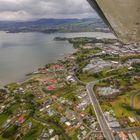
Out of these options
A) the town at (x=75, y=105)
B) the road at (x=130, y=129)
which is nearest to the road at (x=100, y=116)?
the town at (x=75, y=105)


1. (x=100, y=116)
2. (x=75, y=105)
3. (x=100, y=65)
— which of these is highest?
(x=100, y=116)

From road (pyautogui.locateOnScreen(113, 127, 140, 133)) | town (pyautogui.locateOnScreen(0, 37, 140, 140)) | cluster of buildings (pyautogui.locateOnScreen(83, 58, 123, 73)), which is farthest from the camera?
cluster of buildings (pyautogui.locateOnScreen(83, 58, 123, 73))

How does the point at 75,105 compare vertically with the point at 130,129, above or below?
below

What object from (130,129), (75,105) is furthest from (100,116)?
(75,105)

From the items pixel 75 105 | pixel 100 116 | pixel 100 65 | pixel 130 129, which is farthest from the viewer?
pixel 100 65

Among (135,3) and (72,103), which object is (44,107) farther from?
(135,3)

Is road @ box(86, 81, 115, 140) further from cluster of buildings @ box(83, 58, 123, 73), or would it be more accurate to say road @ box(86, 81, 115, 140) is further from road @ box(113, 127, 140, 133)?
cluster of buildings @ box(83, 58, 123, 73)

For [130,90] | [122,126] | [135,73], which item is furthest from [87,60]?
[122,126]

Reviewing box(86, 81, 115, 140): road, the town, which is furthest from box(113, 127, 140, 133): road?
box(86, 81, 115, 140): road

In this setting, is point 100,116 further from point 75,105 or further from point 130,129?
point 75,105
